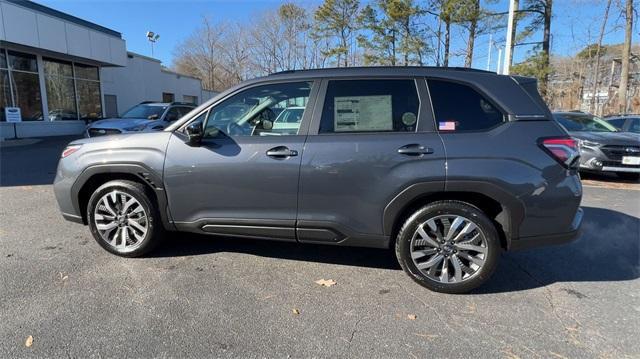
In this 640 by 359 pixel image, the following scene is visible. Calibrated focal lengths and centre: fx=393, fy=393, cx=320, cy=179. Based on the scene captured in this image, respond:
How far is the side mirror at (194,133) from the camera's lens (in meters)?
3.52

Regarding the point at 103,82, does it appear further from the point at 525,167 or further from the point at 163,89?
the point at 525,167

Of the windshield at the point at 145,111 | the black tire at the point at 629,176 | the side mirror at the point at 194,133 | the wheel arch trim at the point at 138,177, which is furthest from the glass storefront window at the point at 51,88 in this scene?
the black tire at the point at 629,176

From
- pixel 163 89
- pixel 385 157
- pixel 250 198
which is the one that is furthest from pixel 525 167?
pixel 163 89

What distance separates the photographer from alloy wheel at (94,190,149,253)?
3.87 m

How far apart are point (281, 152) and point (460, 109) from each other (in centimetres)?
156

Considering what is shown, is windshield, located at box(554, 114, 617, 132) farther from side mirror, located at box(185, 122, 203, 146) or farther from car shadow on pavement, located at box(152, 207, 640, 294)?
side mirror, located at box(185, 122, 203, 146)

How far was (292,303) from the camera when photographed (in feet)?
10.4

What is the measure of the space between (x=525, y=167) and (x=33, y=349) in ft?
12.2

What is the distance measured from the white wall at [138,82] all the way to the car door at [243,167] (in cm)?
2127

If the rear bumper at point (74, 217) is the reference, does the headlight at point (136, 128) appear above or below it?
above

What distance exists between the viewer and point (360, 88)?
136 inches

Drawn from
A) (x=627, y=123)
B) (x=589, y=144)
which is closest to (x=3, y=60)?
(x=589, y=144)

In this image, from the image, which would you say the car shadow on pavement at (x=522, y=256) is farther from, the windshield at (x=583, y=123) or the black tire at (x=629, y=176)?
the windshield at (x=583, y=123)

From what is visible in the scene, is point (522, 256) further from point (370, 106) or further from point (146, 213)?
point (146, 213)
